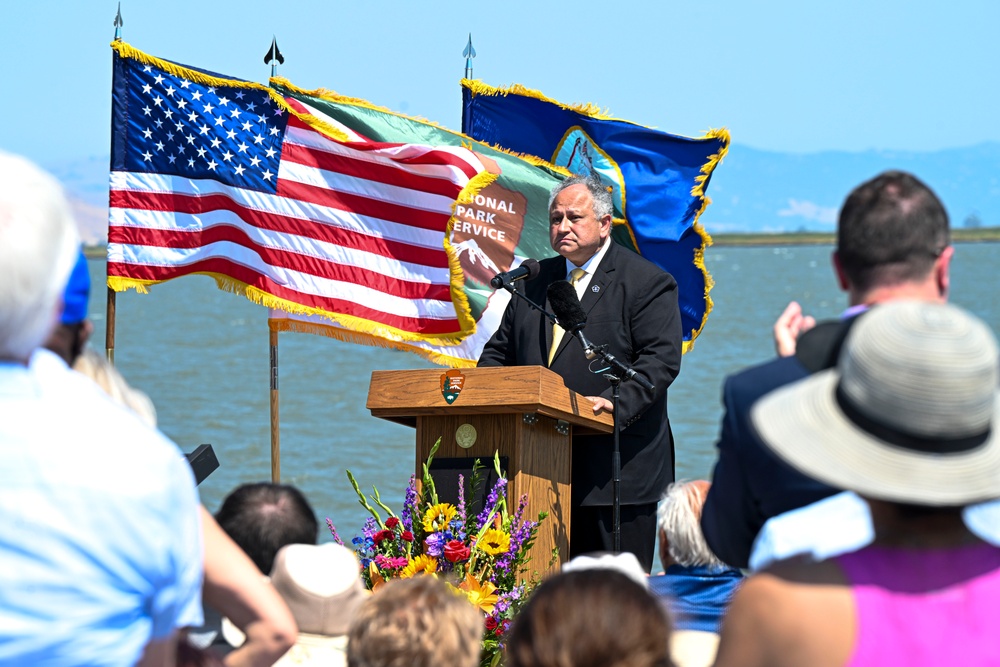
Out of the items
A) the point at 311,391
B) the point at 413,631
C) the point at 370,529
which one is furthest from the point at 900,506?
the point at 311,391

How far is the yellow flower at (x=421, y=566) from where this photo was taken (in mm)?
4613

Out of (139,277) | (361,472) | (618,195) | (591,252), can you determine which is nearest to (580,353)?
(591,252)

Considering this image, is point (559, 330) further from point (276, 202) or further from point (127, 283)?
point (127, 283)

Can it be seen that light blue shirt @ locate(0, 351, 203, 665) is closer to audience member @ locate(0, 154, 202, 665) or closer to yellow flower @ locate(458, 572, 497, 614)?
audience member @ locate(0, 154, 202, 665)

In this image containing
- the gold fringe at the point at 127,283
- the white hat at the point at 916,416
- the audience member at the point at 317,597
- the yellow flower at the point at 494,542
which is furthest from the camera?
the gold fringe at the point at 127,283

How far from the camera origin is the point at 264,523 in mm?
2850

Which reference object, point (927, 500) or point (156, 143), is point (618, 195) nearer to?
→ point (156, 143)

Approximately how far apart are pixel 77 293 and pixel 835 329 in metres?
1.26

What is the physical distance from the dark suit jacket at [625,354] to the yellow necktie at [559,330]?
0.02 m

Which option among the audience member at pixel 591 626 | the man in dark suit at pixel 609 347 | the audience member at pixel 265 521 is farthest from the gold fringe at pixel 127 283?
the audience member at pixel 591 626

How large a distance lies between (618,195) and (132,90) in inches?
95.3

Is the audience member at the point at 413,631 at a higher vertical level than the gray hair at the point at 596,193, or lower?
lower

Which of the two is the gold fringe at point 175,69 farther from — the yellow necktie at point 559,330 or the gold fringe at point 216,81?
the yellow necktie at point 559,330

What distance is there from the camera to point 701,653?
10.2 ft
